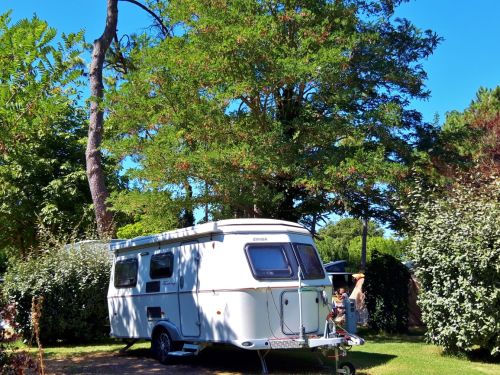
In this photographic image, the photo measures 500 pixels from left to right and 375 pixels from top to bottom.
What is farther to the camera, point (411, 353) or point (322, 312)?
point (411, 353)

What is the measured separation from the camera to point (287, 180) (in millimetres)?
14672

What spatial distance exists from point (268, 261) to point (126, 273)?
154 inches

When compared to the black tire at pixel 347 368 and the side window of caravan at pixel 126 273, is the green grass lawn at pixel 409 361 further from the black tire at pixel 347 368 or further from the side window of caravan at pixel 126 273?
the side window of caravan at pixel 126 273

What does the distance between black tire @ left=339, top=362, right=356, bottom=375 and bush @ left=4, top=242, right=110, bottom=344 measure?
7604 mm

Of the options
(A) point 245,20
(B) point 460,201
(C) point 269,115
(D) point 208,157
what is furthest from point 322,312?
(A) point 245,20

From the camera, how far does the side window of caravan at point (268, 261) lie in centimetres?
907

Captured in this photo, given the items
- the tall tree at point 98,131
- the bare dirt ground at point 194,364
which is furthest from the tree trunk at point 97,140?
the bare dirt ground at point 194,364

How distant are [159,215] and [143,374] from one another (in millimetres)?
6190

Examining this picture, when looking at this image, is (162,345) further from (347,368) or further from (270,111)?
(270,111)

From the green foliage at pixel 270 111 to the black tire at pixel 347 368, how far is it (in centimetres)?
487

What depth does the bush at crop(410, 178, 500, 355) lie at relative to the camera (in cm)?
1016

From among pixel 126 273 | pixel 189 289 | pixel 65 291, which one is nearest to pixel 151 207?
pixel 65 291

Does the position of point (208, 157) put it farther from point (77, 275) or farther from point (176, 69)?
point (77, 275)

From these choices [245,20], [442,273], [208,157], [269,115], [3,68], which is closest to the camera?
[3,68]
